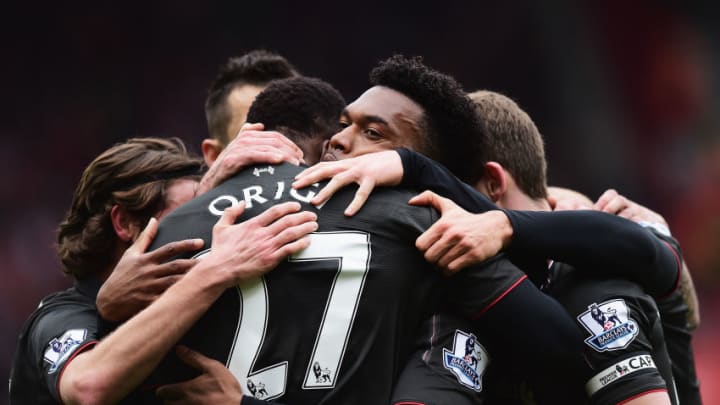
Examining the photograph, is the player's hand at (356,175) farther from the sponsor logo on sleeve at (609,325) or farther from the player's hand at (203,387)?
the sponsor logo on sleeve at (609,325)

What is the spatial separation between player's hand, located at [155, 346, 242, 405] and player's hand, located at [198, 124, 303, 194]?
0.56 meters

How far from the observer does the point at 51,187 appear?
11039 millimetres

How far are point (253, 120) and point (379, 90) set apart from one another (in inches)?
17.3

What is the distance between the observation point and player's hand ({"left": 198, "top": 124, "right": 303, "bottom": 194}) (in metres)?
2.73

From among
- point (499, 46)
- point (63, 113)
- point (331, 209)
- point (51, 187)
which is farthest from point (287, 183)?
point (499, 46)

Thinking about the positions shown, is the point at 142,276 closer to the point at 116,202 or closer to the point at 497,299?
the point at 116,202

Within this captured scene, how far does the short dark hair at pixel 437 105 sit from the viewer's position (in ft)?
9.89

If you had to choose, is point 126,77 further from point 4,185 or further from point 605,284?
point 605,284

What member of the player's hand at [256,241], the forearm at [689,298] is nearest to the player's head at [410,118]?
the player's hand at [256,241]

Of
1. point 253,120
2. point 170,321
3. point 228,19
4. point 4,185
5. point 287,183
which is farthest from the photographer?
point 228,19

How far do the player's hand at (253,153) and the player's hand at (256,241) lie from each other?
171mm

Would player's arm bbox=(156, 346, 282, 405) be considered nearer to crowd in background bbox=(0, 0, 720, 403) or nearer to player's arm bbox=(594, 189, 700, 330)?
player's arm bbox=(594, 189, 700, 330)

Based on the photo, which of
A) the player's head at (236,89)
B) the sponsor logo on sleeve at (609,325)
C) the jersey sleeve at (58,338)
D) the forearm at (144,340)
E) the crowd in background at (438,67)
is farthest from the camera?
the crowd in background at (438,67)

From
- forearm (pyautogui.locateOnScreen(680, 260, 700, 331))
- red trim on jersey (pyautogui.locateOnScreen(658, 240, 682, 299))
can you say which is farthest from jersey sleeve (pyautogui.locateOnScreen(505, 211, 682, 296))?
forearm (pyautogui.locateOnScreen(680, 260, 700, 331))
